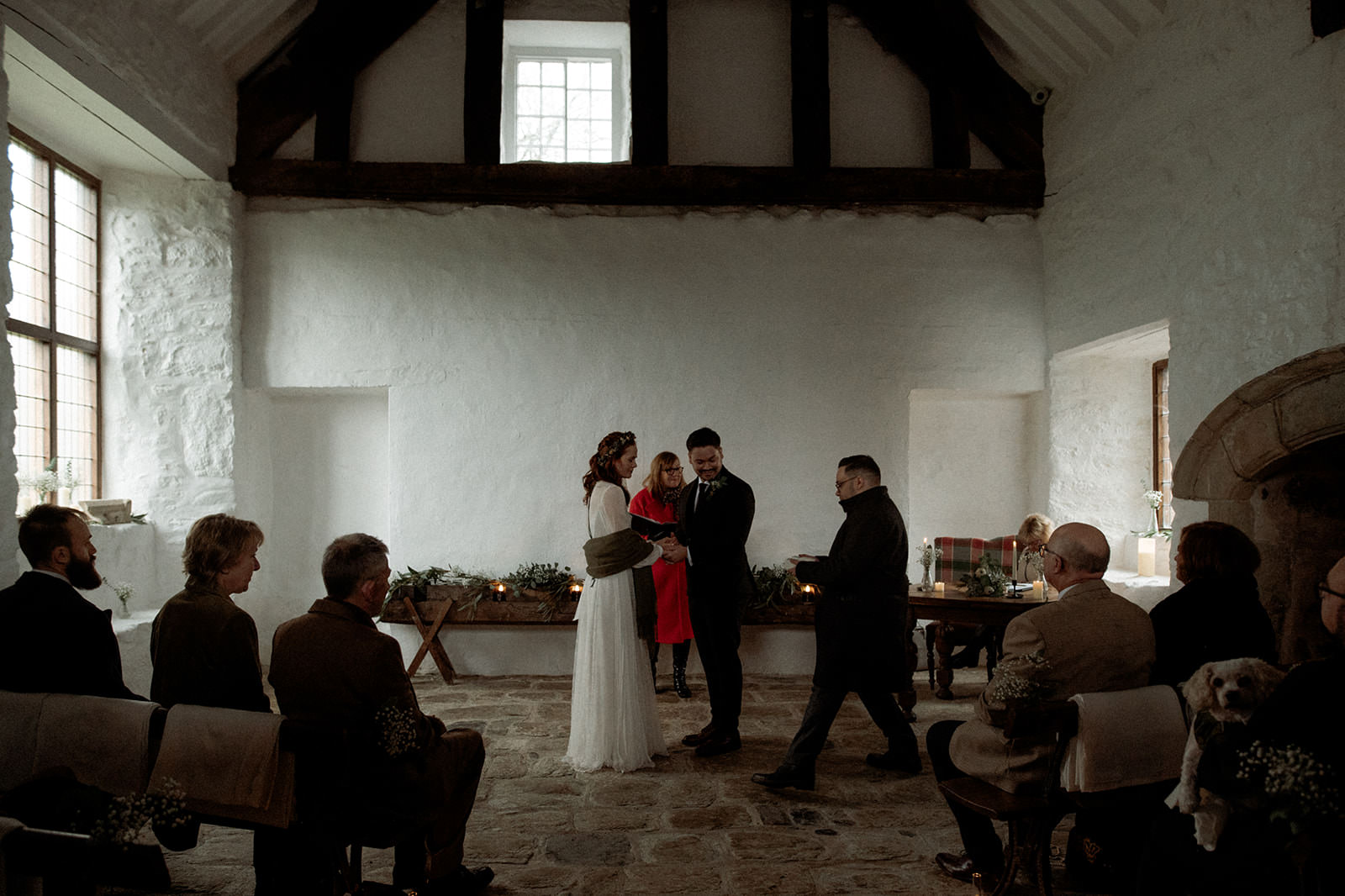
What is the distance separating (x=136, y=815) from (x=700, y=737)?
3318 millimetres

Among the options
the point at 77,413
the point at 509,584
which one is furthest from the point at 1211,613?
the point at 77,413

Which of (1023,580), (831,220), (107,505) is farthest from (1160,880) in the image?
(107,505)

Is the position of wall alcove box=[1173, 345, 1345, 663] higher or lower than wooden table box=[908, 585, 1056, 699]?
higher

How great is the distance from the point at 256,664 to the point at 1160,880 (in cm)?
282

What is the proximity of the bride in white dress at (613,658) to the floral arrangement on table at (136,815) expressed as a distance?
2.43 meters

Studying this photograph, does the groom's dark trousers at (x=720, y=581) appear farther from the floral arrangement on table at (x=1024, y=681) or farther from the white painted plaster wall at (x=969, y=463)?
the white painted plaster wall at (x=969, y=463)

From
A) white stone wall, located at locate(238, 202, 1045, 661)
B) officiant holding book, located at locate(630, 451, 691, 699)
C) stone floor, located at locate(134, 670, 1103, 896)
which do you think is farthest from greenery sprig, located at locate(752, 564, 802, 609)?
stone floor, located at locate(134, 670, 1103, 896)

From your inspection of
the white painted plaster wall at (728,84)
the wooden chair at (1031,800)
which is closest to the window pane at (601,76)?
the white painted plaster wall at (728,84)

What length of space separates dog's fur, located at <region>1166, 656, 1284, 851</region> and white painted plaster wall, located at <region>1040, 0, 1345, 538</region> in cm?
298

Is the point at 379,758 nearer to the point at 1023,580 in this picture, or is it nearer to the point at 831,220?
the point at 1023,580

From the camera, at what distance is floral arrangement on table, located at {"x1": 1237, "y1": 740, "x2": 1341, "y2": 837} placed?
2.04 m

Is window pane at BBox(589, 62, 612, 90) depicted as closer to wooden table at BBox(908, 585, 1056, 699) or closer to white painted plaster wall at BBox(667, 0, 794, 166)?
white painted plaster wall at BBox(667, 0, 794, 166)

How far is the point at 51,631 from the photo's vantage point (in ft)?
9.92

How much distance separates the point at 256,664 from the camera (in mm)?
3105
